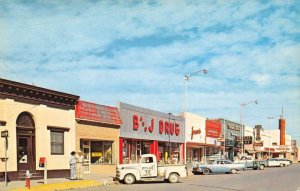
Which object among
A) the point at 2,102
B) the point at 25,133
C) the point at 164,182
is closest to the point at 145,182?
the point at 164,182

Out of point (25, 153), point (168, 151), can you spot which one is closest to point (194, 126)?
point (168, 151)

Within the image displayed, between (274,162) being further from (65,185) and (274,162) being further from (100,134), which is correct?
(65,185)

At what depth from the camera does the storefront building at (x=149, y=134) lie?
127 ft

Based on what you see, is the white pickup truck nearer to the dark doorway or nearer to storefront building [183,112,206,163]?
the dark doorway

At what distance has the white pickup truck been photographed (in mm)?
26328

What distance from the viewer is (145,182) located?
28.0 m

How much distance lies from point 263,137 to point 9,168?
9362 cm

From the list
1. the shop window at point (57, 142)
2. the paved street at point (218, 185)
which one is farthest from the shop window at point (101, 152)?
the paved street at point (218, 185)

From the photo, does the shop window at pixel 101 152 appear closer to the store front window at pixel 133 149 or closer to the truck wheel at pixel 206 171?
the store front window at pixel 133 149

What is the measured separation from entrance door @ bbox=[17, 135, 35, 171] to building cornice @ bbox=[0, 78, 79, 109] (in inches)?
92.2

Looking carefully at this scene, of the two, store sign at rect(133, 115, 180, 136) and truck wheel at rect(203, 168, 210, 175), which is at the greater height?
store sign at rect(133, 115, 180, 136)

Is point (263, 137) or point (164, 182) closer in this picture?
point (164, 182)

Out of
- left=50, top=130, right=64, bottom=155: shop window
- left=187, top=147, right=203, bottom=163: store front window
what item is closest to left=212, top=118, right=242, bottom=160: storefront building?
left=187, top=147, right=203, bottom=163: store front window

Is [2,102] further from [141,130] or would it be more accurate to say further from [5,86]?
[141,130]
